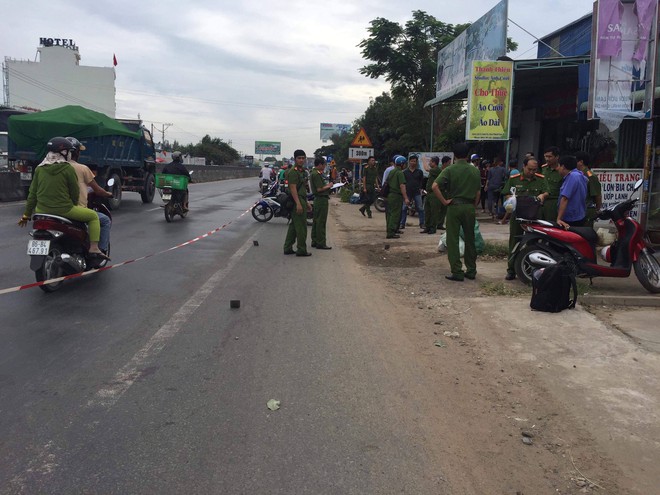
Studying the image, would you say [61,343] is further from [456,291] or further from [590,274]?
[590,274]

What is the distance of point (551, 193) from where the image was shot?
7695 mm

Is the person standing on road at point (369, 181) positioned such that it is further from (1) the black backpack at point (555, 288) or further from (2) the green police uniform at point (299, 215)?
(1) the black backpack at point (555, 288)

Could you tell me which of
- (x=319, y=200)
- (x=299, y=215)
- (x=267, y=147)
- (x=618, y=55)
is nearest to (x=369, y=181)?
Answer: (x=319, y=200)

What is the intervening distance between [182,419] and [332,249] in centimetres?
775

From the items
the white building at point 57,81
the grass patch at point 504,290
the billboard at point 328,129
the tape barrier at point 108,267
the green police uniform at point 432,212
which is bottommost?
the grass patch at point 504,290

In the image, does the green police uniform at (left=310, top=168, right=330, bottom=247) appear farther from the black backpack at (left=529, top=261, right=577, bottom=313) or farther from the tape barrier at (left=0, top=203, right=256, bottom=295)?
the black backpack at (left=529, top=261, right=577, bottom=313)

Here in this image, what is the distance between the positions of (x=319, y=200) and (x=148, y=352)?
6.05 metres

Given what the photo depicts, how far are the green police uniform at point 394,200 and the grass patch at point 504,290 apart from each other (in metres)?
5.03

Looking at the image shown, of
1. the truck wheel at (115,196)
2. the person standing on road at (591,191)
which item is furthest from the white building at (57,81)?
the person standing on road at (591,191)

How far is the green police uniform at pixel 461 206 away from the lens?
7.84 meters

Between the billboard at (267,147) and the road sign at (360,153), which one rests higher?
the billboard at (267,147)

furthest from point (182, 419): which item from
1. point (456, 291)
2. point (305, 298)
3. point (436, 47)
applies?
point (436, 47)

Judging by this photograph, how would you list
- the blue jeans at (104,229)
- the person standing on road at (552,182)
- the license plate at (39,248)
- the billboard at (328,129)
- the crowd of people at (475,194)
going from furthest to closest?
the billboard at (328,129) → the person standing on road at (552,182) → the blue jeans at (104,229) → the crowd of people at (475,194) → the license plate at (39,248)

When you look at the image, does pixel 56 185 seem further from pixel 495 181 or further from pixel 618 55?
pixel 495 181
